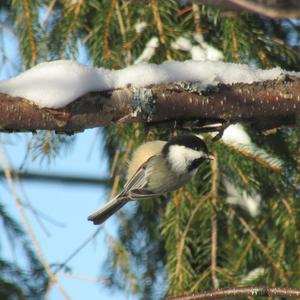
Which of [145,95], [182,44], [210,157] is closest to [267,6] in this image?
[145,95]

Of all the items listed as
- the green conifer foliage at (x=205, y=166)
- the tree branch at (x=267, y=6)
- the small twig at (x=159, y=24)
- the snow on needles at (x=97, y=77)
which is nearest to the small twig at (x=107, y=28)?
the green conifer foliage at (x=205, y=166)

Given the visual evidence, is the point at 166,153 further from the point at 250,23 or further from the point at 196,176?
the point at 250,23

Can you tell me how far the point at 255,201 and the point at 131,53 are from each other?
0.52 m

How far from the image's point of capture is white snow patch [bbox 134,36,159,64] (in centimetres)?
164

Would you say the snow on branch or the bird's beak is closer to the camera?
the snow on branch

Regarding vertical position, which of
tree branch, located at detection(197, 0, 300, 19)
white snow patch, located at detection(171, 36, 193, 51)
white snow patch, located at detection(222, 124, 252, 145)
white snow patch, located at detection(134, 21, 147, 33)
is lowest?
tree branch, located at detection(197, 0, 300, 19)

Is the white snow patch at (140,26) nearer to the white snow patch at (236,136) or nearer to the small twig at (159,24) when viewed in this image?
the small twig at (159,24)

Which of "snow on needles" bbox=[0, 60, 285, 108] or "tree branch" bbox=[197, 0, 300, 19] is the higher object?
"snow on needles" bbox=[0, 60, 285, 108]

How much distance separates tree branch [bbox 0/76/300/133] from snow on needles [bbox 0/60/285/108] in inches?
0.6

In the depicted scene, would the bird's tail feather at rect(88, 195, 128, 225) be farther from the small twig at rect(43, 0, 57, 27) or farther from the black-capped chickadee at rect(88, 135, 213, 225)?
the small twig at rect(43, 0, 57, 27)

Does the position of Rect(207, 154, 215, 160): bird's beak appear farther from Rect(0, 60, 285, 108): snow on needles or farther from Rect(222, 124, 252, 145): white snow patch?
Rect(0, 60, 285, 108): snow on needles

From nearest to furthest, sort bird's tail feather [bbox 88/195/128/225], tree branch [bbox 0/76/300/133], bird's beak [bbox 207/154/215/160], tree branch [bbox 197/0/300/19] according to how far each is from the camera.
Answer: tree branch [bbox 197/0/300/19], tree branch [bbox 0/76/300/133], bird's beak [bbox 207/154/215/160], bird's tail feather [bbox 88/195/128/225]

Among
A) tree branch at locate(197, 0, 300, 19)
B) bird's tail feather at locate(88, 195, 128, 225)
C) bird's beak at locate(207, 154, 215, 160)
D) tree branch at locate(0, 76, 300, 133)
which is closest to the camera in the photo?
tree branch at locate(197, 0, 300, 19)

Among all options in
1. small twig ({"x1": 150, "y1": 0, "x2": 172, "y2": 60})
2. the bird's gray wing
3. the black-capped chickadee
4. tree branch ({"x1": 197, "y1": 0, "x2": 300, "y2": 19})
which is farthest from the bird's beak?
tree branch ({"x1": 197, "y1": 0, "x2": 300, "y2": 19})
